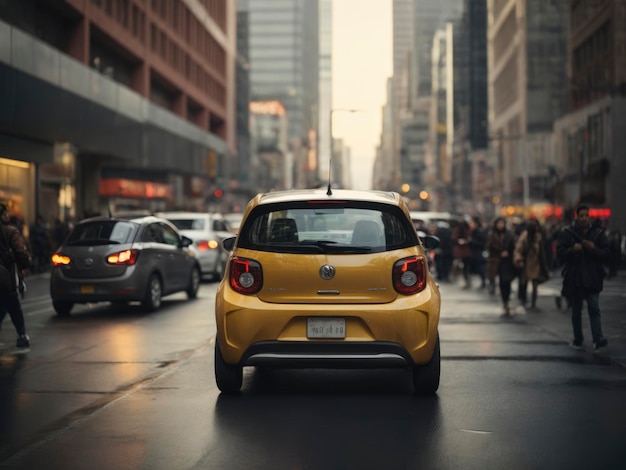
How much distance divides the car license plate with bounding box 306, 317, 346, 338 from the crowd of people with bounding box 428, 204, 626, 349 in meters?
4.30

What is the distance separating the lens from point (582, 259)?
12211mm

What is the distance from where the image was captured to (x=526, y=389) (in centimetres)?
923

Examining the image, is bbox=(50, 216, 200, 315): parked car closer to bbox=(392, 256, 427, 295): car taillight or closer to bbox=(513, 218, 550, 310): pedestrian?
bbox=(513, 218, 550, 310): pedestrian

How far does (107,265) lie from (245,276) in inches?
346

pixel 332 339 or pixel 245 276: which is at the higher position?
pixel 245 276

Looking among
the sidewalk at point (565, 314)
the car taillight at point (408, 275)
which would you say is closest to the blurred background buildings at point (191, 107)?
the car taillight at point (408, 275)

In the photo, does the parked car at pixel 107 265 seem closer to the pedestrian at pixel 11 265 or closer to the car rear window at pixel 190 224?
the pedestrian at pixel 11 265

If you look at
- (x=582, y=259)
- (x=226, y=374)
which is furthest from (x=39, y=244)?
(x=226, y=374)

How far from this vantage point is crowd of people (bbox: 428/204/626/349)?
1209 centimetres

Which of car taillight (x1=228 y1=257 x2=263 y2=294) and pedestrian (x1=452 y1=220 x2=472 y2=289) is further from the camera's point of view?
pedestrian (x1=452 y1=220 x2=472 y2=289)

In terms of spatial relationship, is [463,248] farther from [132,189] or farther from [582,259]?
[132,189]

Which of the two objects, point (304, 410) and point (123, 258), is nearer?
point (304, 410)

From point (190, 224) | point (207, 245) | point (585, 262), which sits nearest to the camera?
point (585, 262)

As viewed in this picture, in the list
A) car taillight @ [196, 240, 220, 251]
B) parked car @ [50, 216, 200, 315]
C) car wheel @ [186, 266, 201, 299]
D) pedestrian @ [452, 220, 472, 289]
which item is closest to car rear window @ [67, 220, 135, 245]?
parked car @ [50, 216, 200, 315]
